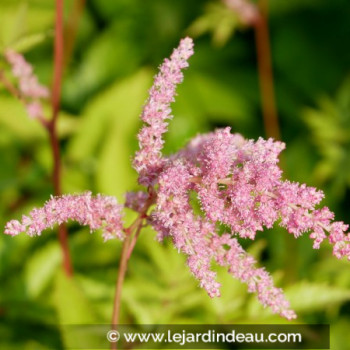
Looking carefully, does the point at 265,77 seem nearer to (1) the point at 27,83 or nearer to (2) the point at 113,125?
(2) the point at 113,125

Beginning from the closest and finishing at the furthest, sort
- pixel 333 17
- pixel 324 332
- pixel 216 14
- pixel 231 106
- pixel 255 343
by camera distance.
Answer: pixel 255 343
pixel 324 332
pixel 216 14
pixel 231 106
pixel 333 17

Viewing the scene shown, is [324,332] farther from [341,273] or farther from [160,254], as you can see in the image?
[160,254]

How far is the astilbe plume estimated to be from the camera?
5.30ft

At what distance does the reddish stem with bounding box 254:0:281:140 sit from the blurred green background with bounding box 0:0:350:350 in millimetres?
324

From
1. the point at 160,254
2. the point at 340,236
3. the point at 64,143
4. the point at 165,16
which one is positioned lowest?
the point at 340,236

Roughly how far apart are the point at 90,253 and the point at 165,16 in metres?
3.18

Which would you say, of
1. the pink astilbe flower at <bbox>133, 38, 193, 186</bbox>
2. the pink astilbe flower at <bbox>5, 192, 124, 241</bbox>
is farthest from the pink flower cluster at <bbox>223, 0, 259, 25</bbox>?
the pink astilbe flower at <bbox>5, 192, 124, 241</bbox>

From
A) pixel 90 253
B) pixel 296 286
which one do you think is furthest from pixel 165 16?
pixel 296 286

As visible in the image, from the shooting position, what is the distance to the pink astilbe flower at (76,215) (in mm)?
1713

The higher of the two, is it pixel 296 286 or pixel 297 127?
pixel 297 127

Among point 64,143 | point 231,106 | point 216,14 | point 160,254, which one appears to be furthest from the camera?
point 231,106

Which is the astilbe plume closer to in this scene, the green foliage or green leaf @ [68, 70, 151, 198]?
green leaf @ [68, 70, 151, 198]

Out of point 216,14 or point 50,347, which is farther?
point 216,14

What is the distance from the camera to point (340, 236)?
159 cm
